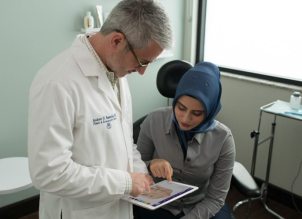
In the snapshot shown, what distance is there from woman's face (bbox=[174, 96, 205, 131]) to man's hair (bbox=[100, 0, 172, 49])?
54 cm

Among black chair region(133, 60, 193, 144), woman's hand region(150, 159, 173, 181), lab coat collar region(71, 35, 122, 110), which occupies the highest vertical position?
lab coat collar region(71, 35, 122, 110)

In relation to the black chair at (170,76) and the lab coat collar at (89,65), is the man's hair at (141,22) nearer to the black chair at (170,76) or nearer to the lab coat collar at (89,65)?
the lab coat collar at (89,65)

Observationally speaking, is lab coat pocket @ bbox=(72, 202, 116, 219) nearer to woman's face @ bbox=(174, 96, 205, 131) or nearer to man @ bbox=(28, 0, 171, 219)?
man @ bbox=(28, 0, 171, 219)

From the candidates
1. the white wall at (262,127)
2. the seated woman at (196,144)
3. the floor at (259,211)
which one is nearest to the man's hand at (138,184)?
the seated woman at (196,144)

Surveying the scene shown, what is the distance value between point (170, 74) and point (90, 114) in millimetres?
846

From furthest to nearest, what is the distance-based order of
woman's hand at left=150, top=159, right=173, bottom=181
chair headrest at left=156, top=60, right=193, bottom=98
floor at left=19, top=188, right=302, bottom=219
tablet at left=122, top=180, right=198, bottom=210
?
floor at left=19, top=188, right=302, bottom=219
chair headrest at left=156, top=60, right=193, bottom=98
woman's hand at left=150, top=159, right=173, bottom=181
tablet at left=122, top=180, right=198, bottom=210

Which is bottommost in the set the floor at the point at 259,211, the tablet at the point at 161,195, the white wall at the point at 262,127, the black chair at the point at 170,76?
the floor at the point at 259,211

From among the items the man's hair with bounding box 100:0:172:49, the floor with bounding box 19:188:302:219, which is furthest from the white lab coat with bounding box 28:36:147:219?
the floor with bounding box 19:188:302:219

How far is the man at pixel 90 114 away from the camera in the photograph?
0.82 meters

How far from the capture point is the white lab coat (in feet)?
2.68

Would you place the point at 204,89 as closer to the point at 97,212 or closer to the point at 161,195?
the point at 161,195

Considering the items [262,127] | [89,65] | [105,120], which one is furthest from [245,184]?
[262,127]

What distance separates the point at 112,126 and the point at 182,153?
1.95 ft

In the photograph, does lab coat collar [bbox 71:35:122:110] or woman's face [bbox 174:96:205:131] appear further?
woman's face [bbox 174:96:205:131]
